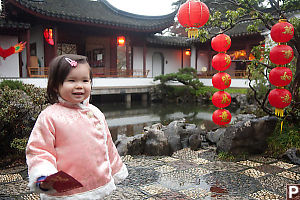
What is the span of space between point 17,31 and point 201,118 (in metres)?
9.04

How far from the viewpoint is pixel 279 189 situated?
3.04 m

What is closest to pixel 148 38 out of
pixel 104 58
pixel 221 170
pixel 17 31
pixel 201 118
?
pixel 104 58

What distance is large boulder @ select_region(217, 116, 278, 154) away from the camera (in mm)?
4359

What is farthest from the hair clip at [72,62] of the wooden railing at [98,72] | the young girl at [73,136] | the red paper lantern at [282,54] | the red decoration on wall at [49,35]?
the red decoration on wall at [49,35]

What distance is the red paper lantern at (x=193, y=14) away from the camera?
442 centimetres

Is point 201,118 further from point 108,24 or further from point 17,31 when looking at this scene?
point 17,31

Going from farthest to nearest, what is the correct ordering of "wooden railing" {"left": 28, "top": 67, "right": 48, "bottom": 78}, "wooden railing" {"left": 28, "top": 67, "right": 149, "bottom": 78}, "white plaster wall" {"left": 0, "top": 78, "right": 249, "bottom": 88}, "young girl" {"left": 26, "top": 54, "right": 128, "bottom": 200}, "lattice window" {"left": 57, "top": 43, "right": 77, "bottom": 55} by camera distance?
"lattice window" {"left": 57, "top": 43, "right": 77, "bottom": 55}
"white plaster wall" {"left": 0, "top": 78, "right": 249, "bottom": 88}
"wooden railing" {"left": 28, "top": 67, "right": 149, "bottom": 78}
"wooden railing" {"left": 28, "top": 67, "right": 48, "bottom": 78}
"young girl" {"left": 26, "top": 54, "right": 128, "bottom": 200}

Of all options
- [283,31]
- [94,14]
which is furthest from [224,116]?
[94,14]

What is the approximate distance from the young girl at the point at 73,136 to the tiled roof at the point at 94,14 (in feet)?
37.1

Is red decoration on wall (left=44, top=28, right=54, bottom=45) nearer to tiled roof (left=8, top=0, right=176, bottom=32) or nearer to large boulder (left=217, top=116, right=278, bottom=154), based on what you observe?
tiled roof (left=8, top=0, right=176, bottom=32)

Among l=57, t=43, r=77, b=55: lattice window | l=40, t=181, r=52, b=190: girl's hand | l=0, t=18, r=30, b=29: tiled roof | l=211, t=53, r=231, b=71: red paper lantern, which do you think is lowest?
l=40, t=181, r=52, b=190: girl's hand

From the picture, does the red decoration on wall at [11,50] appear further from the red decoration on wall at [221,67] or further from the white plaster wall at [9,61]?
the red decoration on wall at [221,67]

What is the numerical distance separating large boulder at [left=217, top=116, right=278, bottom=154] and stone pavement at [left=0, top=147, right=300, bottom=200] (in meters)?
0.23

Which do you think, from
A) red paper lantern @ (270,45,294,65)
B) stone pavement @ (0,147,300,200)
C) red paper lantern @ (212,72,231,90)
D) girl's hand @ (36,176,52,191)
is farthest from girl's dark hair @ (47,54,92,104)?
red paper lantern @ (212,72,231,90)
